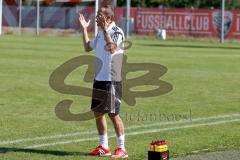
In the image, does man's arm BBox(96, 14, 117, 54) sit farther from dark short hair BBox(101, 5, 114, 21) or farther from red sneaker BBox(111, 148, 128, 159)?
red sneaker BBox(111, 148, 128, 159)

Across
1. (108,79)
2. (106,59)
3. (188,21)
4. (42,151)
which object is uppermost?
(106,59)

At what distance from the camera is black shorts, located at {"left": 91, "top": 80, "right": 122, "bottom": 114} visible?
991cm

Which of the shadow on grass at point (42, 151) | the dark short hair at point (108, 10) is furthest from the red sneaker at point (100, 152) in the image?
the dark short hair at point (108, 10)

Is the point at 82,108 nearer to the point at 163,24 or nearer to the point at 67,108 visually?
the point at 67,108

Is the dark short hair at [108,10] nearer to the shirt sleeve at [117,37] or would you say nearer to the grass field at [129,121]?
the shirt sleeve at [117,37]

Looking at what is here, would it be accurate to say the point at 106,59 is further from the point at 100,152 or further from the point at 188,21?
the point at 188,21

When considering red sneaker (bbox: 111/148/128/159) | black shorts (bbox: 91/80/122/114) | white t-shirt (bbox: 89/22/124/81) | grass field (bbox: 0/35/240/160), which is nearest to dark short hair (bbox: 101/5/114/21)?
→ white t-shirt (bbox: 89/22/124/81)

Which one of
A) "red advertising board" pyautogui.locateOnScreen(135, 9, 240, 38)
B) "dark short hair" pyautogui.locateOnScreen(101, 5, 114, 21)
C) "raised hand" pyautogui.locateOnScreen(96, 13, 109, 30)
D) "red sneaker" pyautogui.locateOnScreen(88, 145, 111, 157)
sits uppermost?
"dark short hair" pyautogui.locateOnScreen(101, 5, 114, 21)

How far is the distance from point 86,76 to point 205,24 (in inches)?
1641

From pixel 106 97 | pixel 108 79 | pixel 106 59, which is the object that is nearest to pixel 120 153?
pixel 106 97

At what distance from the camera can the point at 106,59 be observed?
32.6 ft

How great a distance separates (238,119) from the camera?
13.9 m

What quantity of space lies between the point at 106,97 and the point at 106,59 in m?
0.51

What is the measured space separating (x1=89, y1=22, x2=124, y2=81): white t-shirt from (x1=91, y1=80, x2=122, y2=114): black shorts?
0.09m
